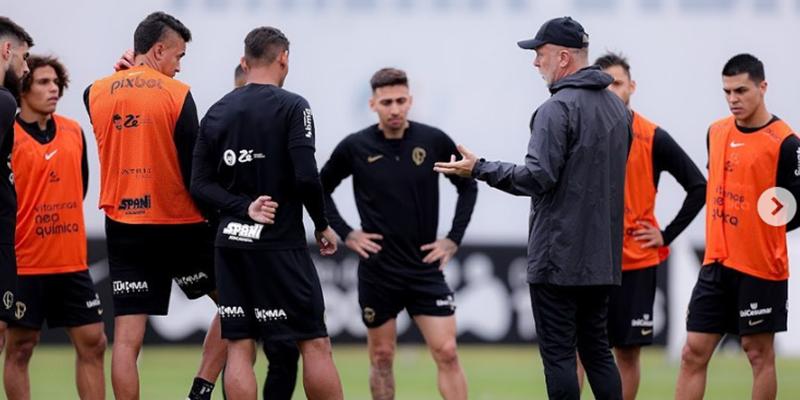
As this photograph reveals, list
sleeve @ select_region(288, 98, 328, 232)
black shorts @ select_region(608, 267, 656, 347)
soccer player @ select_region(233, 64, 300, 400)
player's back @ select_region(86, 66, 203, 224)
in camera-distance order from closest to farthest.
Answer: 1. sleeve @ select_region(288, 98, 328, 232)
2. player's back @ select_region(86, 66, 203, 224)
3. soccer player @ select_region(233, 64, 300, 400)
4. black shorts @ select_region(608, 267, 656, 347)

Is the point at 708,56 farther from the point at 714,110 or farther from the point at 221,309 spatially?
the point at 221,309

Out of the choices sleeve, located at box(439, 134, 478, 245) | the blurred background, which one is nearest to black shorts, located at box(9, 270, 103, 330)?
sleeve, located at box(439, 134, 478, 245)

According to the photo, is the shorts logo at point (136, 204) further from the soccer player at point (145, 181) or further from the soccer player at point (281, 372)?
the soccer player at point (281, 372)

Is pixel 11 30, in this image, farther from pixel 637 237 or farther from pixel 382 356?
pixel 637 237

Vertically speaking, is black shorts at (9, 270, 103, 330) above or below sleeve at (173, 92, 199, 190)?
below

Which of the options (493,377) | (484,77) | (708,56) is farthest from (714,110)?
(493,377)

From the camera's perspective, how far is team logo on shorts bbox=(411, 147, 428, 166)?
10203mm

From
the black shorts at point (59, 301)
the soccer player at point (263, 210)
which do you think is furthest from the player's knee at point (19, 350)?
the soccer player at point (263, 210)

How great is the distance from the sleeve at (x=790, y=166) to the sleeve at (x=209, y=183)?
3.44 meters

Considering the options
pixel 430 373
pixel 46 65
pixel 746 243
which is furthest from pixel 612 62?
pixel 430 373

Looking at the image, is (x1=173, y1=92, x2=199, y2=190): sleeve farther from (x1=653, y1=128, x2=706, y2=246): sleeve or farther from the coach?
(x1=653, y1=128, x2=706, y2=246): sleeve

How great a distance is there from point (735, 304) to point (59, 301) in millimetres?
4339

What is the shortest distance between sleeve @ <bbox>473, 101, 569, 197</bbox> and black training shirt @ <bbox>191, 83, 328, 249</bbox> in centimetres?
96

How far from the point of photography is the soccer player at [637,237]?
966 cm
